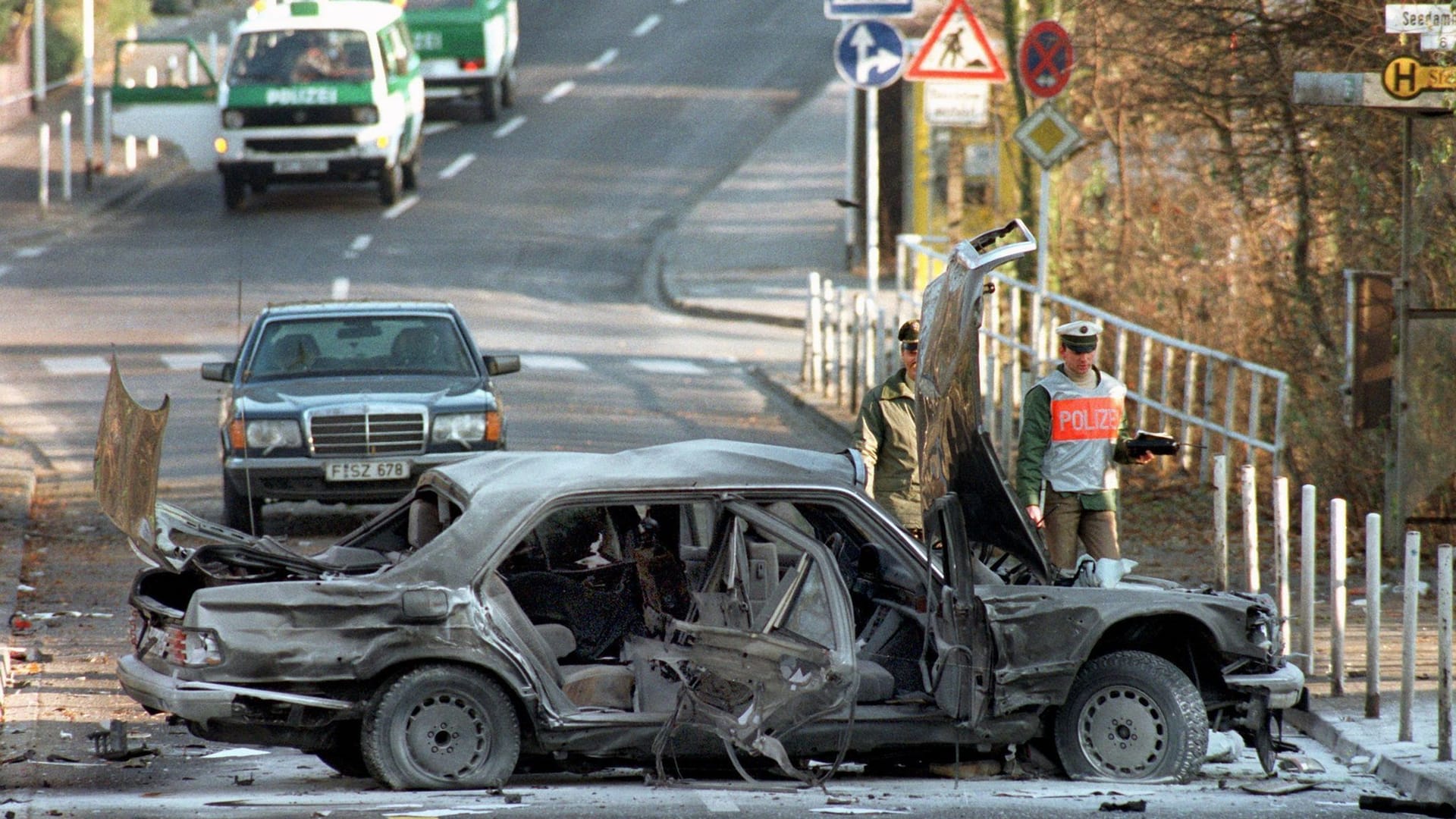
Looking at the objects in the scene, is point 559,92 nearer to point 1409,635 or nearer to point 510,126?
point 510,126

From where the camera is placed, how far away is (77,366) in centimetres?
1948

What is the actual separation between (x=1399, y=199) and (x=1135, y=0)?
2571mm

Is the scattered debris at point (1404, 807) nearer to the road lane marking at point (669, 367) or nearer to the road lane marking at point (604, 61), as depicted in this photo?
the road lane marking at point (669, 367)

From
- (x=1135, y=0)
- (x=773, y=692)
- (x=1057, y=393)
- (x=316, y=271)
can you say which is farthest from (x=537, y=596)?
(x=316, y=271)

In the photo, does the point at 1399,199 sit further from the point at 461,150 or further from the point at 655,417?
the point at 461,150

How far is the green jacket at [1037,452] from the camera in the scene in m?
9.72

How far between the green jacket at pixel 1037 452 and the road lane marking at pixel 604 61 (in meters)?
32.6

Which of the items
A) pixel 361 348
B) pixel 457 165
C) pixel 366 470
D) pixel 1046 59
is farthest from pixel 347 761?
pixel 457 165

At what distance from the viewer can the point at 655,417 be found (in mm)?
17188

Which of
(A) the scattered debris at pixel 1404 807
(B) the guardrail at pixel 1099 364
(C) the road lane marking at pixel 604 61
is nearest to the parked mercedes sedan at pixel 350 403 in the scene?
(B) the guardrail at pixel 1099 364

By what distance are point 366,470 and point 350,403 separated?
1.46 feet

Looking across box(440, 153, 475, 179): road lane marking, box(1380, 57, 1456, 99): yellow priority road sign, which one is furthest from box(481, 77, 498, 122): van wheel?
box(1380, 57, 1456, 99): yellow priority road sign

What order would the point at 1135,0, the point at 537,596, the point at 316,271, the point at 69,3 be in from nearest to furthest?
the point at 537,596, the point at 1135,0, the point at 316,271, the point at 69,3

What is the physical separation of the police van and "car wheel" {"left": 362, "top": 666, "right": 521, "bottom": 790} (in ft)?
70.0
